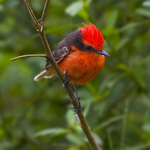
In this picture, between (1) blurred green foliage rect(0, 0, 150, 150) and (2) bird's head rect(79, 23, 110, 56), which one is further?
(1) blurred green foliage rect(0, 0, 150, 150)

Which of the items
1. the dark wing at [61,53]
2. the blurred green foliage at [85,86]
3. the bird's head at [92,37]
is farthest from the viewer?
the blurred green foliage at [85,86]

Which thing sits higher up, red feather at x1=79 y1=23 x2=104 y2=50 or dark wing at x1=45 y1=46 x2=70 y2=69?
dark wing at x1=45 y1=46 x2=70 y2=69

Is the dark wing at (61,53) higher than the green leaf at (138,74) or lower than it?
higher

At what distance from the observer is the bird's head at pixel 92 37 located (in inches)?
139

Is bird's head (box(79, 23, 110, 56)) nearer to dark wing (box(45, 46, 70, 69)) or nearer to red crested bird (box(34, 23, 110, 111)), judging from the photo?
red crested bird (box(34, 23, 110, 111))

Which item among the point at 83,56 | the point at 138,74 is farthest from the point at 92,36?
the point at 138,74

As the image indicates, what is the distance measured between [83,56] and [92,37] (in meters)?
0.22

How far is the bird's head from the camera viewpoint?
353cm

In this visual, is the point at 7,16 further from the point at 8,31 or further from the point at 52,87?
the point at 52,87

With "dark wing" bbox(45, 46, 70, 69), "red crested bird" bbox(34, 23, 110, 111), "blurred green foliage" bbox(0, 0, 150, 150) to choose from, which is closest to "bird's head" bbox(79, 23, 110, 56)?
"red crested bird" bbox(34, 23, 110, 111)

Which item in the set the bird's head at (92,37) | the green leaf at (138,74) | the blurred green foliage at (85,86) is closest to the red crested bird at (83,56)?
the bird's head at (92,37)

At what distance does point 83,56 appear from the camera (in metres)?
3.75

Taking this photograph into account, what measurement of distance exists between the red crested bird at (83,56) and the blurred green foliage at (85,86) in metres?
0.46

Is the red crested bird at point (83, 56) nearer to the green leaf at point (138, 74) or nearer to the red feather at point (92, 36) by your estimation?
the red feather at point (92, 36)
